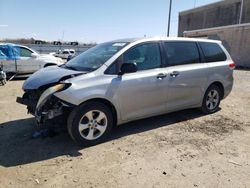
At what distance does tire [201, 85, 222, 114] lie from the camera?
5836 mm

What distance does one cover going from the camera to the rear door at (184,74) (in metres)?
5.00

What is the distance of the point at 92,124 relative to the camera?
415 centimetres

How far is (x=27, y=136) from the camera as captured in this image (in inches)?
180

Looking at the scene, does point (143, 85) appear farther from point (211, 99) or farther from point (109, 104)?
point (211, 99)

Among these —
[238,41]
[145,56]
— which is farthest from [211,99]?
[238,41]

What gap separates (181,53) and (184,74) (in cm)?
47

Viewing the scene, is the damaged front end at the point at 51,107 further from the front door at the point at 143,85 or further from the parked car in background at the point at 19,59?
the parked car in background at the point at 19,59

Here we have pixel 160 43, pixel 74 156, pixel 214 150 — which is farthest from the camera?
pixel 160 43

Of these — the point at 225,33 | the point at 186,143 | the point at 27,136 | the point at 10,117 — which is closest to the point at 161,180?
the point at 186,143

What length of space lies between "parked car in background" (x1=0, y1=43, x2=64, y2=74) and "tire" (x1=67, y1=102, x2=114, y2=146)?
25.4 feet

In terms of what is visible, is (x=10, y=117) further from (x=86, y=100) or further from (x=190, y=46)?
(x=190, y=46)

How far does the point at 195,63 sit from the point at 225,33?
64.8ft

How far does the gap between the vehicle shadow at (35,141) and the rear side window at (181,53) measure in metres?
1.31

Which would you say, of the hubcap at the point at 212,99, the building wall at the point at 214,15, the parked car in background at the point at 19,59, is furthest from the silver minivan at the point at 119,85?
the building wall at the point at 214,15
